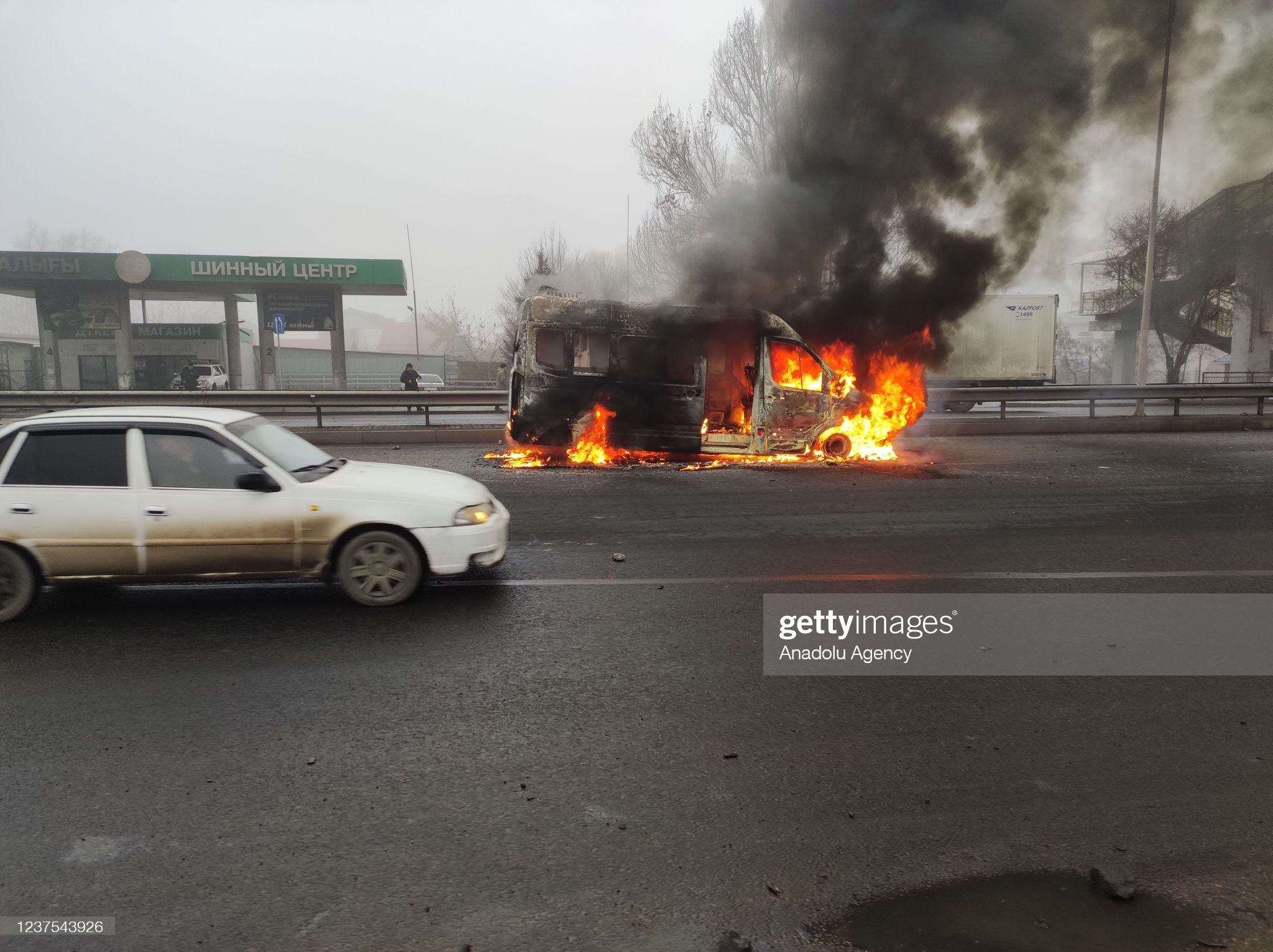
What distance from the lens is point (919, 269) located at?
14.8 m

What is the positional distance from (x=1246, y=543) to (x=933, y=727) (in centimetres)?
536

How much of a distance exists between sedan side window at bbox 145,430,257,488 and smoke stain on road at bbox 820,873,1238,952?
453cm

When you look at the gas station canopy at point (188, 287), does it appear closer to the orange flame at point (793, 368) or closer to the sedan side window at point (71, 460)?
the orange flame at point (793, 368)

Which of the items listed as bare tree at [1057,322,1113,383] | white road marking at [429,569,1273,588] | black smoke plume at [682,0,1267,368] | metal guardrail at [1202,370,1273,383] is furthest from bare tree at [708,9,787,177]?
bare tree at [1057,322,1113,383]

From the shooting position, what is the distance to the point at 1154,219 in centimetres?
1944

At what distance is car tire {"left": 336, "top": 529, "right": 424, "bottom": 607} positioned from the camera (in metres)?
5.50

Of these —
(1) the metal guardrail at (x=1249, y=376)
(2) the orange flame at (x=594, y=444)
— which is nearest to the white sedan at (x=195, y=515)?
(2) the orange flame at (x=594, y=444)

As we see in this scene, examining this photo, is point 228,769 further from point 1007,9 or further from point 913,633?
point 1007,9

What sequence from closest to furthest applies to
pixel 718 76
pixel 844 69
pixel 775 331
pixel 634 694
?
pixel 634 694 < pixel 775 331 < pixel 844 69 < pixel 718 76

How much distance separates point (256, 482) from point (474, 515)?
4.55ft

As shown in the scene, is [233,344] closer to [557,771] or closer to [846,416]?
[846,416]

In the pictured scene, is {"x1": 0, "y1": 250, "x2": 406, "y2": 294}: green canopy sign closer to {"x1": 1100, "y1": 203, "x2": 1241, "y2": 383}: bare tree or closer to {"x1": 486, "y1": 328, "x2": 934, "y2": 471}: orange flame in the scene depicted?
{"x1": 486, "y1": 328, "x2": 934, "y2": 471}: orange flame

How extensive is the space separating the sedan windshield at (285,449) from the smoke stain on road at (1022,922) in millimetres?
4432

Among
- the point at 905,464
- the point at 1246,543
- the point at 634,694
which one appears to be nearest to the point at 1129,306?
the point at 905,464
